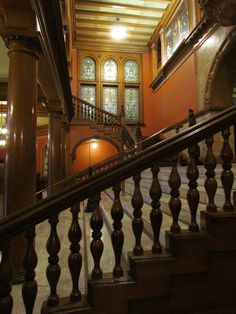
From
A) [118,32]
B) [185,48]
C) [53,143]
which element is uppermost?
[118,32]

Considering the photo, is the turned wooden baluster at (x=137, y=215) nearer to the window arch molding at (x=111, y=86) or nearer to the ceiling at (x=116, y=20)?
the ceiling at (x=116, y=20)

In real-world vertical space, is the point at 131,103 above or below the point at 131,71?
below

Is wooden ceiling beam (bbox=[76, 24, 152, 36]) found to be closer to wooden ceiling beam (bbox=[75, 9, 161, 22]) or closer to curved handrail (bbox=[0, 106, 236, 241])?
wooden ceiling beam (bbox=[75, 9, 161, 22])

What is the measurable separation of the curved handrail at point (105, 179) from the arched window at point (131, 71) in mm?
9550

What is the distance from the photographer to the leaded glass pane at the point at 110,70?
10492 millimetres

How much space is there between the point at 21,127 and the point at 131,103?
8.92m

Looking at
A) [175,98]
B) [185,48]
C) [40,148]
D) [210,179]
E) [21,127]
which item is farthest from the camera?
[40,148]

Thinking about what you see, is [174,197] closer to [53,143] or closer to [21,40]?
[21,40]

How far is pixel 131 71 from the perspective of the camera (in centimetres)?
1078

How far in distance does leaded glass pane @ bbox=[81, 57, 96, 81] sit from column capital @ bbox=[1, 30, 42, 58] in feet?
27.7

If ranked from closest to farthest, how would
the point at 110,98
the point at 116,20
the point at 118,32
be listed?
the point at 116,20
the point at 118,32
the point at 110,98

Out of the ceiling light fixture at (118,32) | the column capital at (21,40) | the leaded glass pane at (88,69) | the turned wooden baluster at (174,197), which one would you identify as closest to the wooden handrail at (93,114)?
the leaded glass pane at (88,69)

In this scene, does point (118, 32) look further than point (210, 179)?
Yes

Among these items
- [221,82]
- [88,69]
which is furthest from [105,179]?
[88,69]
